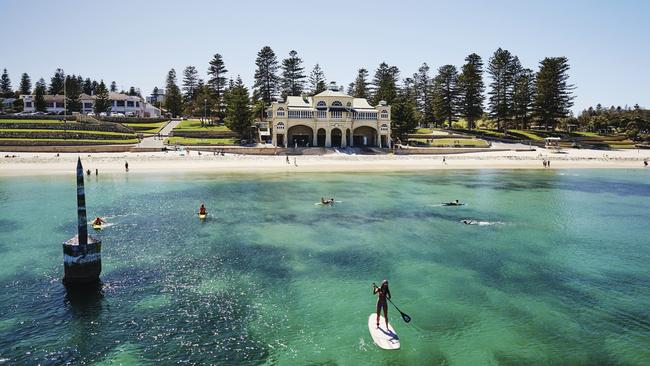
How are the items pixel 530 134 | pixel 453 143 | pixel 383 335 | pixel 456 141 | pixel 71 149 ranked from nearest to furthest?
1. pixel 383 335
2. pixel 71 149
3. pixel 453 143
4. pixel 456 141
5. pixel 530 134

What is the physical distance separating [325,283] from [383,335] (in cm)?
514

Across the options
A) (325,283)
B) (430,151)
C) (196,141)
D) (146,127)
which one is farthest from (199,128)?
(325,283)

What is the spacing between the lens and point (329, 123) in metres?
74.5

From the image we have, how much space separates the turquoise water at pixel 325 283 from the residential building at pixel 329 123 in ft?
125

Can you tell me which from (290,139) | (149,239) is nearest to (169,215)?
(149,239)

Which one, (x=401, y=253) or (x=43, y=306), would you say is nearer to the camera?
(x=43, y=306)

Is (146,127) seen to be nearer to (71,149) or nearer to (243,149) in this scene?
(71,149)

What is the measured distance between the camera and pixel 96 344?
13.1m

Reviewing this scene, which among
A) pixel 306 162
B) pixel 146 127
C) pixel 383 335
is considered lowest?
pixel 383 335

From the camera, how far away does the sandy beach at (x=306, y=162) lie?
184ft

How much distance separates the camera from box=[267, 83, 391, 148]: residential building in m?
73.5

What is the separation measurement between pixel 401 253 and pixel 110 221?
1907cm

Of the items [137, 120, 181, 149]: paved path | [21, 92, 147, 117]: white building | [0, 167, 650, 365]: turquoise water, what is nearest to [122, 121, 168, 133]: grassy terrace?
[137, 120, 181, 149]: paved path

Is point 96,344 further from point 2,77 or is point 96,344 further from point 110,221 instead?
point 2,77
